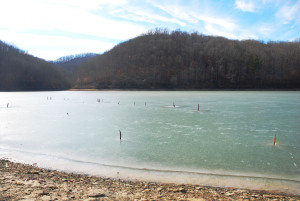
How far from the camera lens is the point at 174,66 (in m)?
104

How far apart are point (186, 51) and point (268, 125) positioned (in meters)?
101

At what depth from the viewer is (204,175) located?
22.5 ft

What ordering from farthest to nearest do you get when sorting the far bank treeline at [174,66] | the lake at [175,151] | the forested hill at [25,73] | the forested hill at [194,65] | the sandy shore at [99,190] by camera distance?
the forested hill at [25,73], the far bank treeline at [174,66], the forested hill at [194,65], the lake at [175,151], the sandy shore at [99,190]

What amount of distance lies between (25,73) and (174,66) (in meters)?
80.7

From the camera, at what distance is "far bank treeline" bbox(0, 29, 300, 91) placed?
85750 millimetres

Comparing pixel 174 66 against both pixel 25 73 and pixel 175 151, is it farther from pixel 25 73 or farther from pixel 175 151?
pixel 175 151

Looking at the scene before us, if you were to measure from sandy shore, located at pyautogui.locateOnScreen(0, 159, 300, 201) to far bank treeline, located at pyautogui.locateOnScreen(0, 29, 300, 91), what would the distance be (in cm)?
7977

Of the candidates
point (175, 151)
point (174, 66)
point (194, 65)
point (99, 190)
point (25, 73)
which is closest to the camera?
Result: point (99, 190)

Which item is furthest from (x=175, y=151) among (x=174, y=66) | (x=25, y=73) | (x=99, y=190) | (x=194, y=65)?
(x=25, y=73)

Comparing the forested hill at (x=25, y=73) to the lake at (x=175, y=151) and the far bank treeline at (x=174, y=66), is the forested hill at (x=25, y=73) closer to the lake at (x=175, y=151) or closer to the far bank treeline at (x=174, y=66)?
the far bank treeline at (x=174, y=66)

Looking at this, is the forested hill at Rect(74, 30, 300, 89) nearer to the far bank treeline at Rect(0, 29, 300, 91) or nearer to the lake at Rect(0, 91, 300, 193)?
the far bank treeline at Rect(0, 29, 300, 91)

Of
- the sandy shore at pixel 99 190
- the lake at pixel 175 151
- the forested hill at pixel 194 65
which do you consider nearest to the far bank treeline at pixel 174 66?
the forested hill at pixel 194 65

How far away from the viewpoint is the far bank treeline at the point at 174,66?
8575cm

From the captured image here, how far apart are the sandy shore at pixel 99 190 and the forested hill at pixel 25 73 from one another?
11587cm
